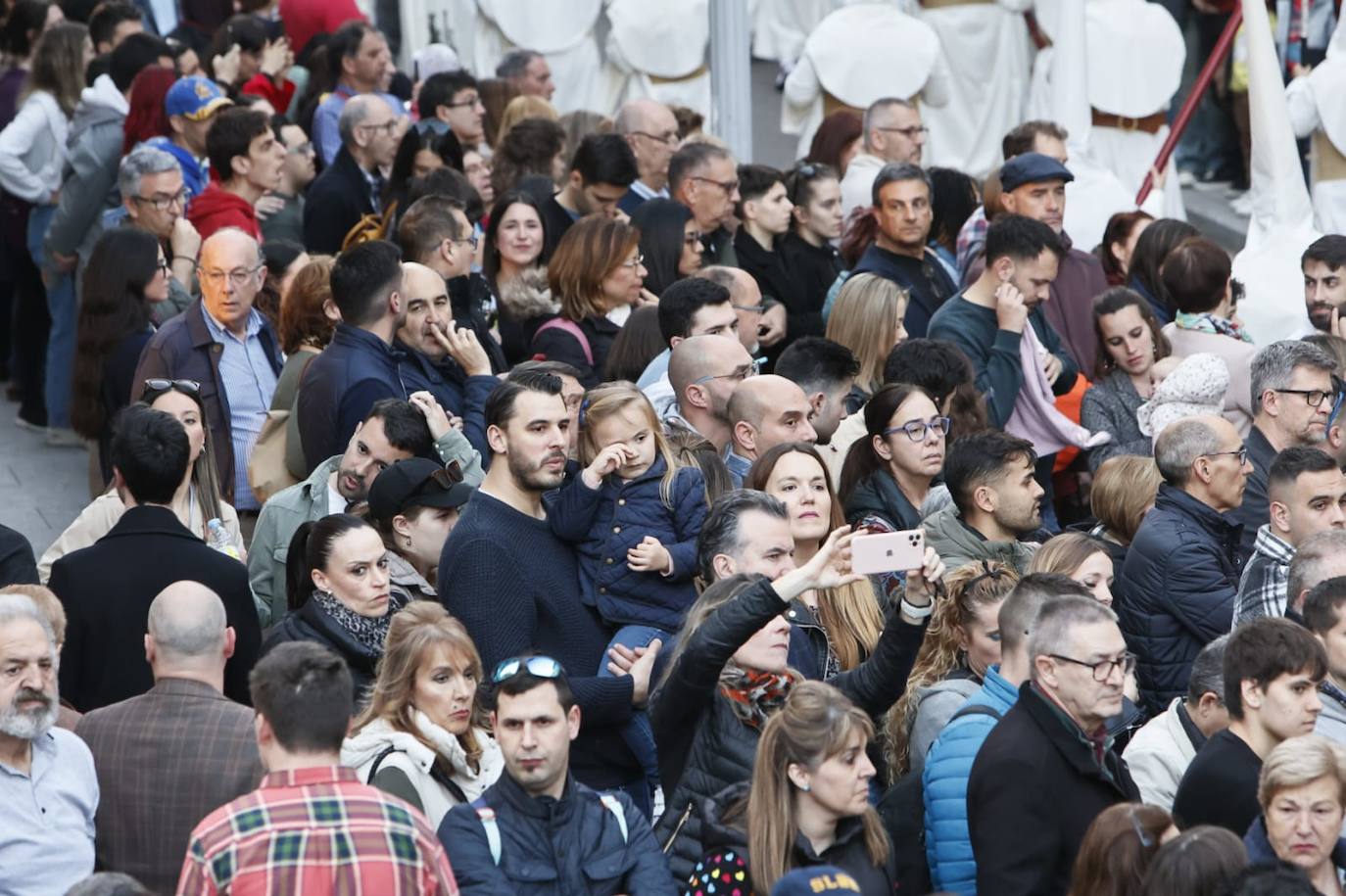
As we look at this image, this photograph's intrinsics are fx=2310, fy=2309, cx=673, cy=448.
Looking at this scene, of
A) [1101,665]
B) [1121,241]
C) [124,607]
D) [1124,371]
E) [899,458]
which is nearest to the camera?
[1101,665]

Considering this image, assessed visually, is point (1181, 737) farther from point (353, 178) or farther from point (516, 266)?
point (353, 178)

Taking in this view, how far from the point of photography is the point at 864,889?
5.39 m

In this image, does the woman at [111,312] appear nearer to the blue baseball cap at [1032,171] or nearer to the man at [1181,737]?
the blue baseball cap at [1032,171]

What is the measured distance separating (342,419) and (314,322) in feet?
2.80

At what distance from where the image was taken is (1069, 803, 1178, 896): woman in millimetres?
5031

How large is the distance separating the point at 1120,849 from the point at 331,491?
3142 millimetres

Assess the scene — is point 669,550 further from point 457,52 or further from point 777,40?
point 777,40

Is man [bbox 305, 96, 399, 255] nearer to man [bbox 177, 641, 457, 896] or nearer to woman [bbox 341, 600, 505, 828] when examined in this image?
woman [bbox 341, 600, 505, 828]

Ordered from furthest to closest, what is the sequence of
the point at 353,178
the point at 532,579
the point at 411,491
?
the point at 353,178 → the point at 411,491 → the point at 532,579

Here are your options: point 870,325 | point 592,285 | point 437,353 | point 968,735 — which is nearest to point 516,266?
point 592,285

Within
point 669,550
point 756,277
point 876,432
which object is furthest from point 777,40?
point 669,550

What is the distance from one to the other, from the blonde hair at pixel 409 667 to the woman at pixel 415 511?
1.02 metres

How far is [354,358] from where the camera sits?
7.83m

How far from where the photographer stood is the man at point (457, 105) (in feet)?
39.4
